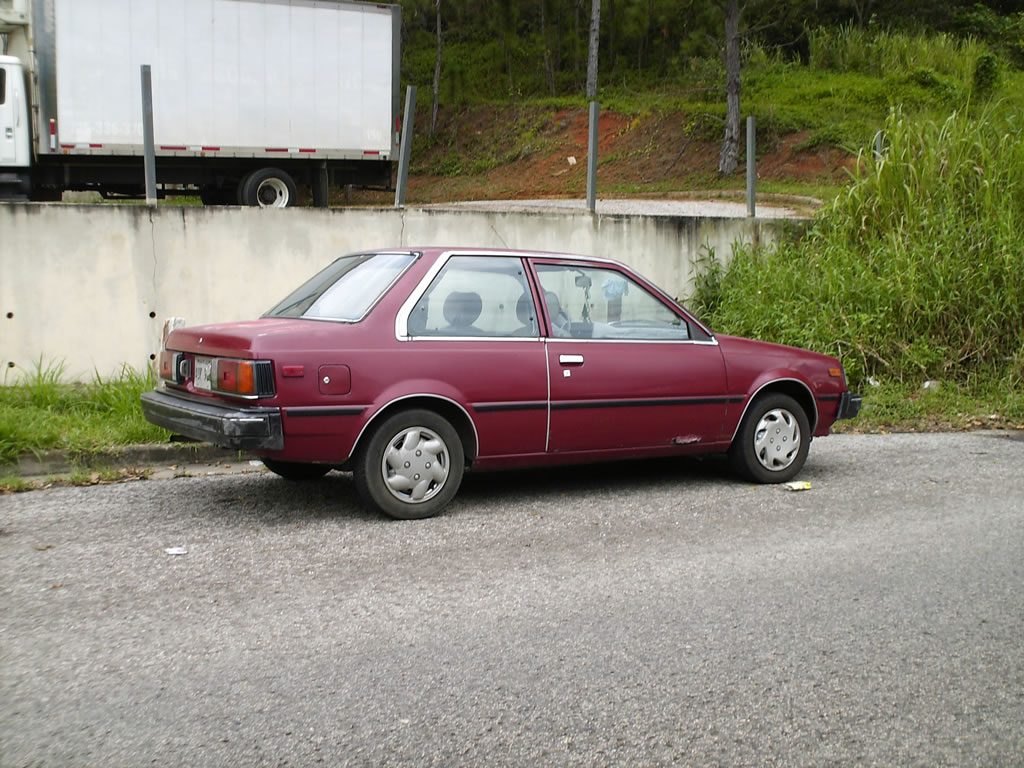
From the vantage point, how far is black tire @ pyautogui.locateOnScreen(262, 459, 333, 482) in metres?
6.58

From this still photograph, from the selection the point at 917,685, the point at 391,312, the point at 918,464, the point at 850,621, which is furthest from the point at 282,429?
the point at 918,464

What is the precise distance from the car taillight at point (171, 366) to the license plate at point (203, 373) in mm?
211

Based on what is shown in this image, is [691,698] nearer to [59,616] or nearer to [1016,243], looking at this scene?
[59,616]

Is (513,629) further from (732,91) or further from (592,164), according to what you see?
(732,91)

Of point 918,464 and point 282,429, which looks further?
point 918,464

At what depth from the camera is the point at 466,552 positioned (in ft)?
17.2

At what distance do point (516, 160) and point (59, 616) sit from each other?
1099 inches

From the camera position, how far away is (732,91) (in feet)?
84.2

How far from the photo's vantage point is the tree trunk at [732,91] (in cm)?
2566

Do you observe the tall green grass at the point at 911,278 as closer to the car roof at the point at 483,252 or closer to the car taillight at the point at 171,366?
the car roof at the point at 483,252

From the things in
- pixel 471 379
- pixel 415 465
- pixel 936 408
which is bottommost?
pixel 936 408

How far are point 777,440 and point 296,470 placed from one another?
10.0 ft

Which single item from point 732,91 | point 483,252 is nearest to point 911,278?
point 483,252

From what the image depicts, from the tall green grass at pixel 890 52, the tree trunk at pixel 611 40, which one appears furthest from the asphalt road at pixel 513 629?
the tree trunk at pixel 611 40
